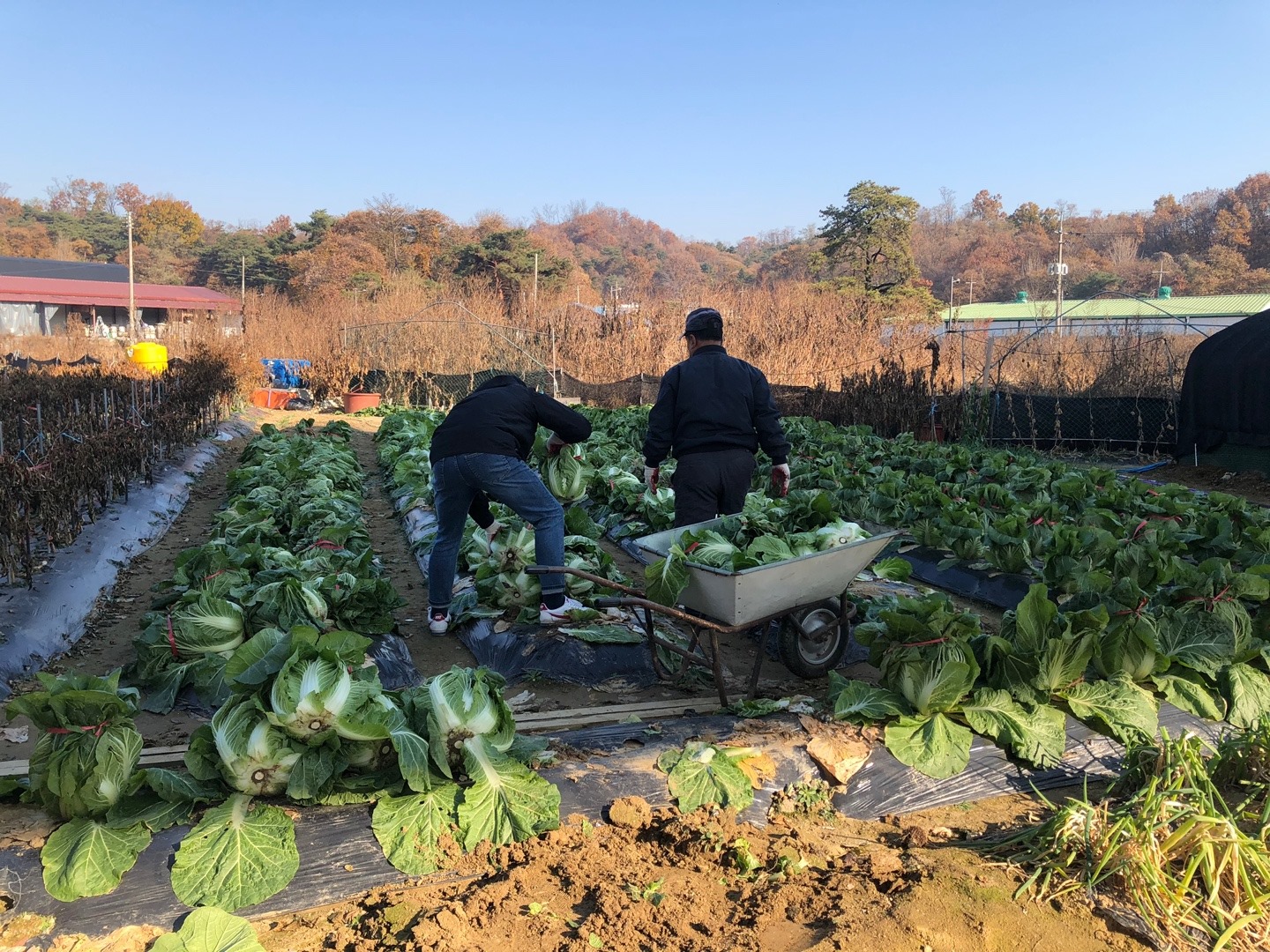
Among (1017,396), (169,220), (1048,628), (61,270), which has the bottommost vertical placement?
(1048,628)

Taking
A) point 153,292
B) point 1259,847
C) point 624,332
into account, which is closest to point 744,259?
point 153,292

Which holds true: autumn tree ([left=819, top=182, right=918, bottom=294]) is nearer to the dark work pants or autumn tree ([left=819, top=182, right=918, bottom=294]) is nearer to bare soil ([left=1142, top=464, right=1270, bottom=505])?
bare soil ([left=1142, top=464, right=1270, bottom=505])

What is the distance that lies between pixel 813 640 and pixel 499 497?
1.87m

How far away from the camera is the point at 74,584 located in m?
5.98

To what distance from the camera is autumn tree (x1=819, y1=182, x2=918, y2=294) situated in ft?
128

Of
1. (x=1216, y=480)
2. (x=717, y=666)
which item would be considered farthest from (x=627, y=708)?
(x=1216, y=480)

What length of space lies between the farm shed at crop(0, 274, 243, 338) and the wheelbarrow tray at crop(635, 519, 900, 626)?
38.3 metres

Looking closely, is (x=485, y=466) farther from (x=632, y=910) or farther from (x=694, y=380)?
(x=632, y=910)

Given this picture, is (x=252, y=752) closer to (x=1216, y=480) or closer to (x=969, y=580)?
(x=969, y=580)

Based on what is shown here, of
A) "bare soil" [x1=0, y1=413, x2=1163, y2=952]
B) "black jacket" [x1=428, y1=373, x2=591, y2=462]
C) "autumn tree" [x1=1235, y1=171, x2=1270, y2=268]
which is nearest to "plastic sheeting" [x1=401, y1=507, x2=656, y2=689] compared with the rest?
Result: "black jacket" [x1=428, y1=373, x2=591, y2=462]

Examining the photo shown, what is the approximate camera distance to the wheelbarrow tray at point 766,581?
12.8ft

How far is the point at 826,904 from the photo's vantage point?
2.64 m

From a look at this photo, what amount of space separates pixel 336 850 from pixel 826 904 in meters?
1.52

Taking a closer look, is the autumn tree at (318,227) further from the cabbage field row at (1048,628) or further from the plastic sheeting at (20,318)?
the cabbage field row at (1048,628)
